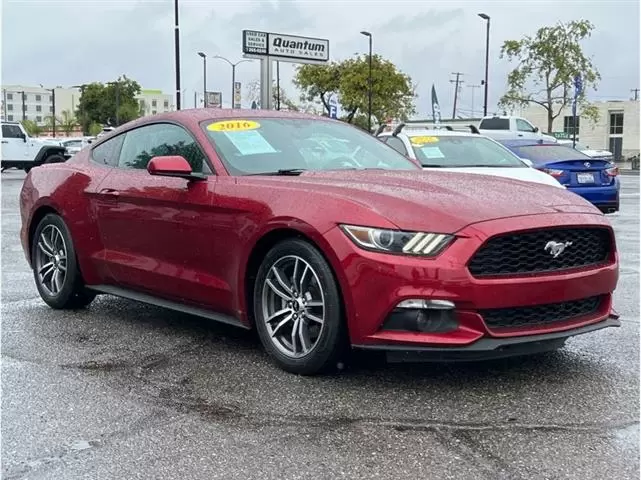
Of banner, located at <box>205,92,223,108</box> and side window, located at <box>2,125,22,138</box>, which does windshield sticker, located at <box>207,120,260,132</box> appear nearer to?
side window, located at <box>2,125,22,138</box>

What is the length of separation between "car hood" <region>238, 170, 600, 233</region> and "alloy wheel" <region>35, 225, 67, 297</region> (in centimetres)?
207

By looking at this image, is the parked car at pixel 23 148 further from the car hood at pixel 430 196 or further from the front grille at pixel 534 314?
the front grille at pixel 534 314

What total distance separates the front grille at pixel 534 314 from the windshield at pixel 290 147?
1.59 meters

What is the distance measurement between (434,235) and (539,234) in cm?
55

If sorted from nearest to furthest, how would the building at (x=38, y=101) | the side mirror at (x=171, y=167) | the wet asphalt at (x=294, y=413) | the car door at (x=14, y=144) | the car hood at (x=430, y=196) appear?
the wet asphalt at (x=294, y=413) → the car hood at (x=430, y=196) → the side mirror at (x=171, y=167) → the car door at (x=14, y=144) → the building at (x=38, y=101)

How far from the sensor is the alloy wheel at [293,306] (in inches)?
167

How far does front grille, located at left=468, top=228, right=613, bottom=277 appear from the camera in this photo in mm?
3863

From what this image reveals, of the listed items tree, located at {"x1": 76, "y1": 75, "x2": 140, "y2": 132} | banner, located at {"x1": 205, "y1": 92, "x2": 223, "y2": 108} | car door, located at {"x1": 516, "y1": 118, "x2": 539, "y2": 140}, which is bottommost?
car door, located at {"x1": 516, "y1": 118, "x2": 539, "y2": 140}

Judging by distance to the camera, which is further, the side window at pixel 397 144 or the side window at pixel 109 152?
the side window at pixel 397 144

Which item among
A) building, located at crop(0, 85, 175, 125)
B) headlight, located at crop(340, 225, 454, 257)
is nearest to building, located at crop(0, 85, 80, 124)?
building, located at crop(0, 85, 175, 125)

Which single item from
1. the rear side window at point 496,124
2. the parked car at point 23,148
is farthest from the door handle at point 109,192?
the rear side window at point 496,124

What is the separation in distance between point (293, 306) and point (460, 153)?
6604 millimetres

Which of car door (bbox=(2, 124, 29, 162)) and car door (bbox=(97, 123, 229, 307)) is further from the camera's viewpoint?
car door (bbox=(2, 124, 29, 162))

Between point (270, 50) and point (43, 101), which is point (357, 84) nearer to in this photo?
point (270, 50)
